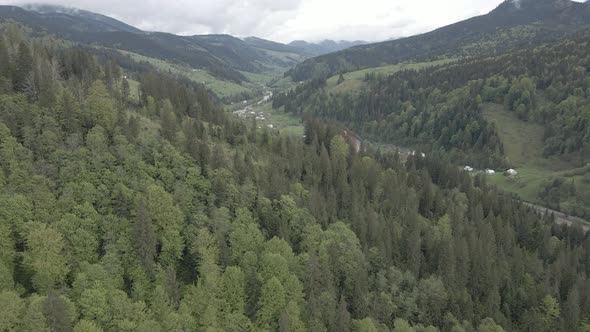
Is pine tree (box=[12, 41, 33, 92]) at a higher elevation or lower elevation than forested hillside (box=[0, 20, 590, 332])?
higher

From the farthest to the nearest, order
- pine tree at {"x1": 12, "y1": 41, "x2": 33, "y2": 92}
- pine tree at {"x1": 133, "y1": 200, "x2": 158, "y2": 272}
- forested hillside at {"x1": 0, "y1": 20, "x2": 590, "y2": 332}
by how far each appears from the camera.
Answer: pine tree at {"x1": 12, "y1": 41, "x2": 33, "y2": 92} → pine tree at {"x1": 133, "y1": 200, "x2": 158, "y2": 272} → forested hillside at {"x1": 0, "y1": 20, "x2": 590, "y2": 332}

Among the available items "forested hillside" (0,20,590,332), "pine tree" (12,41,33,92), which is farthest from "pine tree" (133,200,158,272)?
"pine tree" (12,41,33,92)

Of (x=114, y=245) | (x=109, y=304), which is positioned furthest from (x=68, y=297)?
(x=114, y=245)

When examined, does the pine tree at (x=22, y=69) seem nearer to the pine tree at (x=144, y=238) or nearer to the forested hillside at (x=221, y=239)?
the forested hillside at (x=221, y=239)

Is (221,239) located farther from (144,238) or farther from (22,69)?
(22,69)

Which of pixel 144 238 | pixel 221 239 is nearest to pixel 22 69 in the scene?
pixel 144 238

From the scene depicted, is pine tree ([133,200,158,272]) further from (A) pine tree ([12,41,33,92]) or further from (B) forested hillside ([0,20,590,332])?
(A) pine tree ([12,41,33,92])

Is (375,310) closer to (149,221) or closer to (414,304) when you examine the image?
(414,304)

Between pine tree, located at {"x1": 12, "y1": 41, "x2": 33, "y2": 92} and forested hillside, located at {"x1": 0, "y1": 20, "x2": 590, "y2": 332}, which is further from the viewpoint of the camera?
pine tree, located at {"x1": 12, "y1": 41, "x2": 33, "y2": 92}

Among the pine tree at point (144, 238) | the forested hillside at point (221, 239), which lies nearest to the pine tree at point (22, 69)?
the forested hillside at point (221, 239)

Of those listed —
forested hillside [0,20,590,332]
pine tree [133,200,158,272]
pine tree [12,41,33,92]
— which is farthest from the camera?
pine tree [12,41,33,92]
